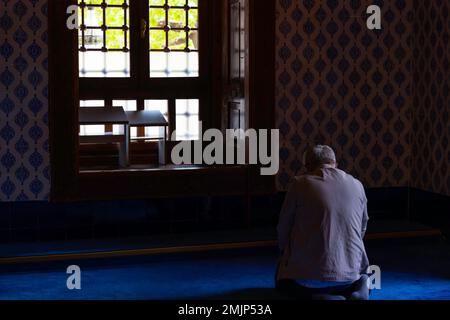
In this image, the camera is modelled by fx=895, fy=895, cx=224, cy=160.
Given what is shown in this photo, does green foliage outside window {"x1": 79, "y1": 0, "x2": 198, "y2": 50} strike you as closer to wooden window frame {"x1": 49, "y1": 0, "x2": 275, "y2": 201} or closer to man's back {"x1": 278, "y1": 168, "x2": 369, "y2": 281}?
wooden window frame {"x1": 49, "y1": 0, "x2": 275, "y2": 201}

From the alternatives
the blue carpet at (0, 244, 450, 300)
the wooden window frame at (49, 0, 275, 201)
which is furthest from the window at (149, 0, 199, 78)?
the blue carpet at (0, 244, 450, 300)

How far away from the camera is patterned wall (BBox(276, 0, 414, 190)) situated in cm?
856

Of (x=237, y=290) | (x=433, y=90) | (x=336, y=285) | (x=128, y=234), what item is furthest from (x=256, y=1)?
(x=336, y=285)

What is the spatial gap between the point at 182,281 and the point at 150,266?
0.63m

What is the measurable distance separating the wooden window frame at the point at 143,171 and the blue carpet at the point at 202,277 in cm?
85

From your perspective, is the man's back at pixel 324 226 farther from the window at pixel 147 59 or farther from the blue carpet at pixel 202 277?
the window at pixel 147 59

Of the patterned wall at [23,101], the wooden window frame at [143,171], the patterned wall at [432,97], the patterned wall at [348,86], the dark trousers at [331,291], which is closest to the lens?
the dark trousers at [331,291]

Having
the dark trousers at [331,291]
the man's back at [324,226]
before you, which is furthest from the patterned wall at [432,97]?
the man's back at [324,226]

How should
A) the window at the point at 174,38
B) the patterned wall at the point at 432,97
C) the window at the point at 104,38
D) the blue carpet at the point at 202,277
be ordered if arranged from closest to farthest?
the blue carpet at the point at 202,277 → the patterned wall at the point at 432,97 → the window at the point at 104,38 → the window at the point at 174,38

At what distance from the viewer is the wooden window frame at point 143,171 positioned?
7.85 m

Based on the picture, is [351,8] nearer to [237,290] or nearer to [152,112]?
[152,112]

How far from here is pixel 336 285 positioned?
5641 mm

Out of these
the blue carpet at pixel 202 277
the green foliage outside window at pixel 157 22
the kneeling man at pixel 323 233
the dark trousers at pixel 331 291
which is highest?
the green foliage outside window at pixel 157 22

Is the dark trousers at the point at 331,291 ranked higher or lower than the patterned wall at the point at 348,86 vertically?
lower
